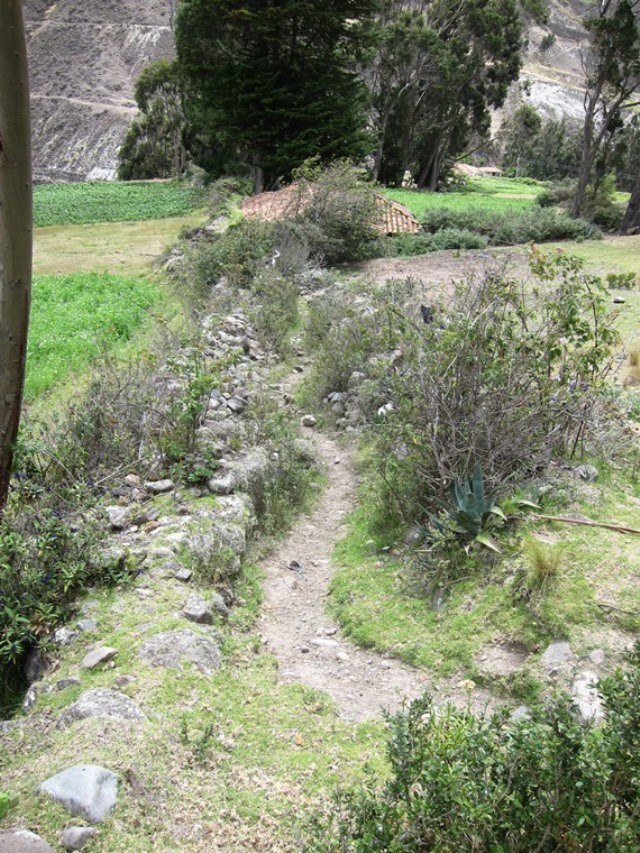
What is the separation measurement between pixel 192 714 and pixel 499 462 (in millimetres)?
2772

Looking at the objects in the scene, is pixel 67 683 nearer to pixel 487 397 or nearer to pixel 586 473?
pixel 487 397

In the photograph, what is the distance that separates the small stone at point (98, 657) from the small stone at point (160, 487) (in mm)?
1737

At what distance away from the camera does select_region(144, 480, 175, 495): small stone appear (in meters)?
5.42

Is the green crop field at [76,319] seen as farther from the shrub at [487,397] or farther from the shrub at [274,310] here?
the shrub at [487,397]

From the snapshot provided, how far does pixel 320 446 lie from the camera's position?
7.51 meters

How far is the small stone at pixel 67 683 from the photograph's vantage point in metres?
3.63

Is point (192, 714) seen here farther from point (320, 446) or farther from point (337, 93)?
point (337, 93)

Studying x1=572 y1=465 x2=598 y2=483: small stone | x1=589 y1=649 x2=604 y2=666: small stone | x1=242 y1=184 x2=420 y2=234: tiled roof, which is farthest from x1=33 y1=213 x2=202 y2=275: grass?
x1=589 y1=649 x2=604 y2=666: small stone

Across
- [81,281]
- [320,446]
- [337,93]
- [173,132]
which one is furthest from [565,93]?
[320,446]

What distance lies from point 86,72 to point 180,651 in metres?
107

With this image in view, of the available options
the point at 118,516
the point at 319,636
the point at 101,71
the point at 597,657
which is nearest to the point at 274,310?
the point at 118,516

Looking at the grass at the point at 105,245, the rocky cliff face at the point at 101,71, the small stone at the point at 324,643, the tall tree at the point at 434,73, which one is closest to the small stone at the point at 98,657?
the small stone at the point at 324,643

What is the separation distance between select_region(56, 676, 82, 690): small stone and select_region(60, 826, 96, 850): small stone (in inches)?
40.6

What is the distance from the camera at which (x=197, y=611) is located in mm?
4199
